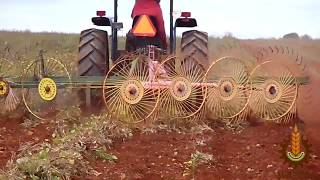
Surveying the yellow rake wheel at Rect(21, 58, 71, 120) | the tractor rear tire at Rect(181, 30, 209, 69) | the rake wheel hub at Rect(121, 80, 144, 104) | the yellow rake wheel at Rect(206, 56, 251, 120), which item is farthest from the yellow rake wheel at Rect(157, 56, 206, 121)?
the yellow rake wheel at Rect(21, 58, 71, 120)

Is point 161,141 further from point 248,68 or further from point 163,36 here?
point 163,36

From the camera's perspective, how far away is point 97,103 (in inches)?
330

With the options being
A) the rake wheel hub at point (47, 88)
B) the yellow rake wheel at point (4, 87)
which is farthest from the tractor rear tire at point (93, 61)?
the yellow rake wheel at point (4, 87)

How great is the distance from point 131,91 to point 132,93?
0.10 ft

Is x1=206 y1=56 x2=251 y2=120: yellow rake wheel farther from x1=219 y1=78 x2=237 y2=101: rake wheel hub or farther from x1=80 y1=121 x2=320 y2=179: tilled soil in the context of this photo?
x1=80 y1=121 x2=320 y2=179: tilled soil

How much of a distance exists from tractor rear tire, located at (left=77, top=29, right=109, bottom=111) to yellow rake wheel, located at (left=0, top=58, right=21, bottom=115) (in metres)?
0.93

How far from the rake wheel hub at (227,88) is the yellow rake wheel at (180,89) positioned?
229 millimetres

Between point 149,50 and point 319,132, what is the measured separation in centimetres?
242

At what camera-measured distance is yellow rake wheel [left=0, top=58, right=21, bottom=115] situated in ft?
25.2

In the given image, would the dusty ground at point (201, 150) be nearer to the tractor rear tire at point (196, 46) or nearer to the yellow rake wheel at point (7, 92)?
the yellow rake wheel at point (7, 92)

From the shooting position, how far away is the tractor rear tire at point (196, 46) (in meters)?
8.41

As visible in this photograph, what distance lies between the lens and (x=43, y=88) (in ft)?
24.6

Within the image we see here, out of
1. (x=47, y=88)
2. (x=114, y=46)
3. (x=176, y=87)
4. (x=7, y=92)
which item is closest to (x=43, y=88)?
(x=47, y=88)

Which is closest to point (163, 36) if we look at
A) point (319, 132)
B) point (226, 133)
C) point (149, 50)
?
point (149, 50)
